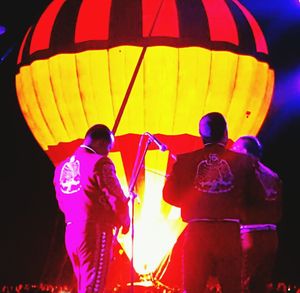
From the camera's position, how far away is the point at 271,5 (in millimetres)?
13727

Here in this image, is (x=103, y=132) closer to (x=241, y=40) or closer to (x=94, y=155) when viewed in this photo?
(x=94, y=155)

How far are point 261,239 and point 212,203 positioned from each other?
100cm

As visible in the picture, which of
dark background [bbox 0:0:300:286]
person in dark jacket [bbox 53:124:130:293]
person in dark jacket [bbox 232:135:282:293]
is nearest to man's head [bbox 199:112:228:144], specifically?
person in dark jacket [bbox 232:135:282:293]

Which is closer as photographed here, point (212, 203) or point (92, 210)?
point (212, 203)

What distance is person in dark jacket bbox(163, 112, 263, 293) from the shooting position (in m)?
5.07

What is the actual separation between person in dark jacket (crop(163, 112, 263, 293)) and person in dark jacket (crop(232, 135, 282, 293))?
1.92 feet

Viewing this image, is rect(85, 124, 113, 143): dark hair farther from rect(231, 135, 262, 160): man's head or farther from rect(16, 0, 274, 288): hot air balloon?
rect(16, 0, 274, 288): hot air balloon

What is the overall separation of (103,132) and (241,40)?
14.1 feet

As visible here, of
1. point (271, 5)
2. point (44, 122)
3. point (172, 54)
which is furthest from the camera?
point (271, 5)

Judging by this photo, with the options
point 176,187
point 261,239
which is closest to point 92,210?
point 176,187

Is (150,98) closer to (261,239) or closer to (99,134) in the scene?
(99,134)

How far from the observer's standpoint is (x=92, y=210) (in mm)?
5699

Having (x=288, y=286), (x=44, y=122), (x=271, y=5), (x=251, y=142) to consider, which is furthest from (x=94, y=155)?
(x=271, y=5)

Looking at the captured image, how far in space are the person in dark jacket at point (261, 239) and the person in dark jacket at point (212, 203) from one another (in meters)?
0.59
